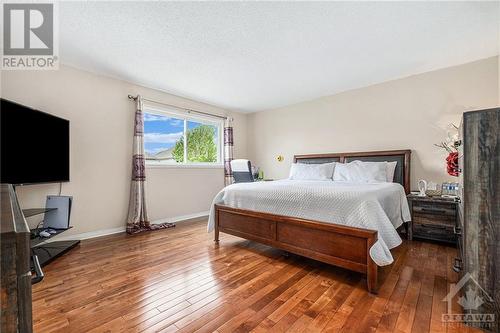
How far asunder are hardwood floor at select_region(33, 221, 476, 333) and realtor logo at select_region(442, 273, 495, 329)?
0.08 metres

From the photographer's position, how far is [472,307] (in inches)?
55.7

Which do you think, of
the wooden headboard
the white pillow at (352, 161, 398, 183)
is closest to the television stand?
the wooden headboard

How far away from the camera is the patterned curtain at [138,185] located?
3.51 meters

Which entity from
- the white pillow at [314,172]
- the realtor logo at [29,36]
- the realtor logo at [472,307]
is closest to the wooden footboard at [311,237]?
the realtor logo at [472,307]

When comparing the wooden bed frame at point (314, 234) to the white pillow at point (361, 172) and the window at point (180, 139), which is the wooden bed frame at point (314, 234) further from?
the window at point (180, 139)

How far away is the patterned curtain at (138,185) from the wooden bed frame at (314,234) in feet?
4.49

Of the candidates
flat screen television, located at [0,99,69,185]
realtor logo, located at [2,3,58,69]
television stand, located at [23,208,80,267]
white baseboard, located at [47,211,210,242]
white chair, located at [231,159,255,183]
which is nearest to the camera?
realtor logo, located at [2,3,58,69]

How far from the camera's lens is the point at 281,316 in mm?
1503

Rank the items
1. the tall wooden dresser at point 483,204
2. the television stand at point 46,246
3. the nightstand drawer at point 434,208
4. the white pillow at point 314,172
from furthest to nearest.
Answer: the white pillow at point 314,172 < the nightstand drawer at point 434,208 < the television stand at point 46,246 < the tall wooden dresser at point 483,204

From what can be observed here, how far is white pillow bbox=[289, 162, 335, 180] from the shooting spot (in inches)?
149

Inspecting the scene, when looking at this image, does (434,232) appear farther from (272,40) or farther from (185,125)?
(185,125)

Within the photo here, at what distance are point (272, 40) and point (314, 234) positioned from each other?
81.7 inches

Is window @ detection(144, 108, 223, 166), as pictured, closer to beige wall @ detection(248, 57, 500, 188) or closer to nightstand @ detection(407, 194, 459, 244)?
beige wall @ detection(248, 57, 500, 188)

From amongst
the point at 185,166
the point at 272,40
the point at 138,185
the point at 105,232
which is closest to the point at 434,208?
the point at 272,40
